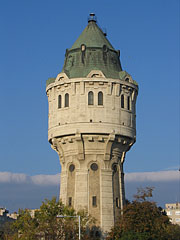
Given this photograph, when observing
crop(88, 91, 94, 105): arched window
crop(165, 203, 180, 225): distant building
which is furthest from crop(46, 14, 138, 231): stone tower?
crop(165, 203, 180, 225): distant building

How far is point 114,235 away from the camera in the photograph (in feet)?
175

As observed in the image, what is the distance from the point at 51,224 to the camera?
51250 millimetres

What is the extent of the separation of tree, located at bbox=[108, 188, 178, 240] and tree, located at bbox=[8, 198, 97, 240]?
356 cm

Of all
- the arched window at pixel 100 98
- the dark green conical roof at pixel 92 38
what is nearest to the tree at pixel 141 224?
the arched window at pixel 100 98

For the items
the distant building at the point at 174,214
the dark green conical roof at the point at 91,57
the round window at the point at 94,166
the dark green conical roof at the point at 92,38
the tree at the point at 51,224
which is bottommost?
the tree at the point at 51,224

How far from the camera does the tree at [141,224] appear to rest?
171 ft

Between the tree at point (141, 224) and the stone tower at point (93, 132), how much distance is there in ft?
9.67

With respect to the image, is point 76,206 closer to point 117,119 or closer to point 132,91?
point 117,119

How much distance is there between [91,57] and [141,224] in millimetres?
20298

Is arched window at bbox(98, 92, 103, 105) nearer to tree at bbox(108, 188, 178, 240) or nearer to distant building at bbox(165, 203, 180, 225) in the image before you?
tree at bbox(108, 188, 178, 240)

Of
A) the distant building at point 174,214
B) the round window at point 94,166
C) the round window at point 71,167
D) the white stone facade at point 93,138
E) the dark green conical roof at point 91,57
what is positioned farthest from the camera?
the distant building at point 174,214

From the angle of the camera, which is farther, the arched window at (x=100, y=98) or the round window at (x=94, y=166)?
the round window at (x=94, y=166)

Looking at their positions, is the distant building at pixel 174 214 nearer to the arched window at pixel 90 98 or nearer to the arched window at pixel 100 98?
the arched window at pixel 100 98

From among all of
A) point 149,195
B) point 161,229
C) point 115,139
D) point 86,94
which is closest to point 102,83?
point 86,94
